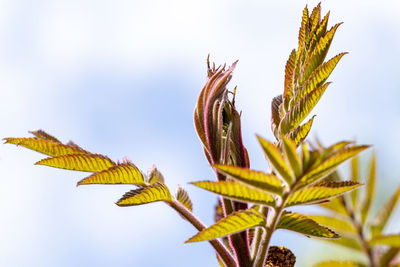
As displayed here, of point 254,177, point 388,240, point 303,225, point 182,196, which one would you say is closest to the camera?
point 388,240

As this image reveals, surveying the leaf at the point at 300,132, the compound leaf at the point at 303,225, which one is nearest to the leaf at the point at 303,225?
the compound leaf at the point at 303,225

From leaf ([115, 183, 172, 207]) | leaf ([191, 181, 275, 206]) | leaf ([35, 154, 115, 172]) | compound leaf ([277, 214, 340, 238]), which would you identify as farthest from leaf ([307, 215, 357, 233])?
leaf ([35, 154, 115, 172])

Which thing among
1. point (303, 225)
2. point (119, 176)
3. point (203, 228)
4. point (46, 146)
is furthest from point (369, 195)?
point (46, 146)

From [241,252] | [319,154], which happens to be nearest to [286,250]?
[241,252]

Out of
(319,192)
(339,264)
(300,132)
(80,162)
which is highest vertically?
(80,162)

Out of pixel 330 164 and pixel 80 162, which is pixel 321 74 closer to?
pixel 330 164

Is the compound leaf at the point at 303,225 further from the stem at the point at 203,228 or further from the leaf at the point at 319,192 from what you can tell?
the stem at the point at 203,228
